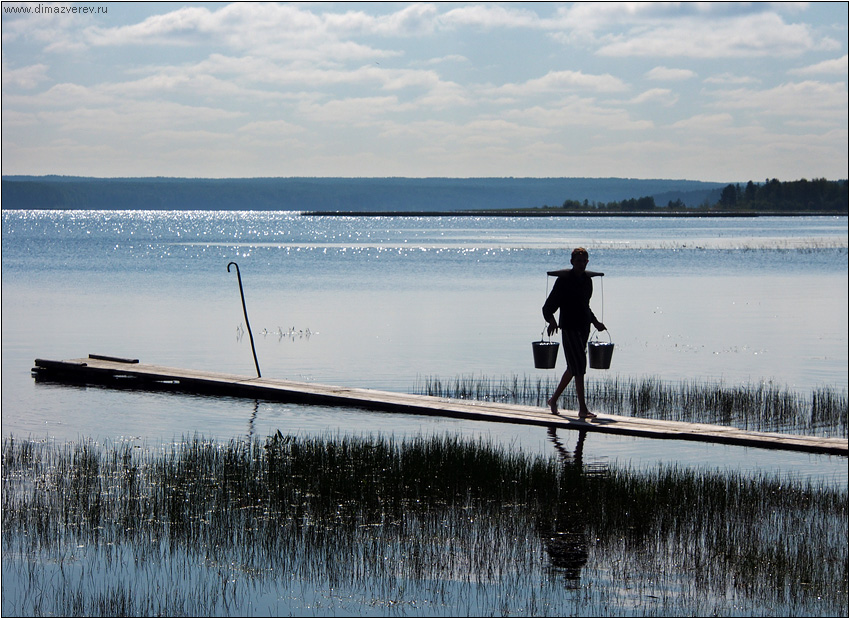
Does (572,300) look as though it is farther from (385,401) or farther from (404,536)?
(404,536)

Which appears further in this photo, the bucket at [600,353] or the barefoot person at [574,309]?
the bucket at [600,353]

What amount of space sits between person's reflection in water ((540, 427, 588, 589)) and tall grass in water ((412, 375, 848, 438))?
5.35 metres

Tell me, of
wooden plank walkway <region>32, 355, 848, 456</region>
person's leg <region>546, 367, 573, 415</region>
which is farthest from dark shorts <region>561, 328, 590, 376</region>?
wooden plank walkway <region>32, 355, 848, 456</region>

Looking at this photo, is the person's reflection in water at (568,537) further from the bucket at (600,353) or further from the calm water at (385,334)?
the bucket at (600,353)

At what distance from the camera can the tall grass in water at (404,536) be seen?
344 inches

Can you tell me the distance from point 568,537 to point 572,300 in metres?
4.23

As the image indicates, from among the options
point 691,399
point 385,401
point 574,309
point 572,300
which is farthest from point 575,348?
point 691,399

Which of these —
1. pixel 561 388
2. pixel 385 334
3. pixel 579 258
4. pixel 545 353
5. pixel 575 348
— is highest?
pixel 579 258

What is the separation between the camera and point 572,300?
13859 mm

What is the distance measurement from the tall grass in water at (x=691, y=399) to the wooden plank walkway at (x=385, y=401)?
2.37 metres

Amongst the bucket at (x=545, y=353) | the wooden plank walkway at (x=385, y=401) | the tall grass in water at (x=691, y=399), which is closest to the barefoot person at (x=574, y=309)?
the bucket at (x=545, y=353)

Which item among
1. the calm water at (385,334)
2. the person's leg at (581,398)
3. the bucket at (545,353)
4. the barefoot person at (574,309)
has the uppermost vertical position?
the barefoot person at (574,309)

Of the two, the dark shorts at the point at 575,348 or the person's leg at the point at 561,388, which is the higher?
the dark shorts at the point at 575,348

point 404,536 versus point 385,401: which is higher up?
point 385,401
